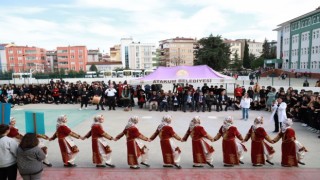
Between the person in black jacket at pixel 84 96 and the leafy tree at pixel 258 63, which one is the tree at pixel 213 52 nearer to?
the leafy tree at pixel 258 63

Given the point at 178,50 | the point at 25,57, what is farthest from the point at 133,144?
the point at 178,50

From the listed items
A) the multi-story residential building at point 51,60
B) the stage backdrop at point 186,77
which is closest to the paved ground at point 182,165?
the stage backdrop at point 186,77

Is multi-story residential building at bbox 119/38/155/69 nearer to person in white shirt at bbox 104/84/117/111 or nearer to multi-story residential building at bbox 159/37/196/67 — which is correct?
multi-story residential building at bbox 159/37/196/67

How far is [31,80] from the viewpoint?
46.2 m

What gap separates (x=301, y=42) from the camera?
55.0 meters

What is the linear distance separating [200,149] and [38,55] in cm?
10666

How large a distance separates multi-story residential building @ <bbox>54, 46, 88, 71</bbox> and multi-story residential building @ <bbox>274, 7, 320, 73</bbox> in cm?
6665

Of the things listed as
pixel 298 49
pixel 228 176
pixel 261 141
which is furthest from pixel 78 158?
pixel 298 49

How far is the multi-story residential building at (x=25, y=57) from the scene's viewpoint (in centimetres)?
9694

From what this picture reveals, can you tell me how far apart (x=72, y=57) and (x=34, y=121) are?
101376 millimetres

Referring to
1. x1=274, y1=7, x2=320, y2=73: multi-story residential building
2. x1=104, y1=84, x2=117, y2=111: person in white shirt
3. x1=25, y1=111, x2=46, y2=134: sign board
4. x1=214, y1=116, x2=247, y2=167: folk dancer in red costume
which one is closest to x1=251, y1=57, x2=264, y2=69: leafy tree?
x1=274, y1=7, x2=320, y2=73: multi-story residential building

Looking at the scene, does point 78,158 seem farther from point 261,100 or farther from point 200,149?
Answer: point 261,100

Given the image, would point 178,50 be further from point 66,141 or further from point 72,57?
point 66,141

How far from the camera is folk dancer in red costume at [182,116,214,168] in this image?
25.6 feet
